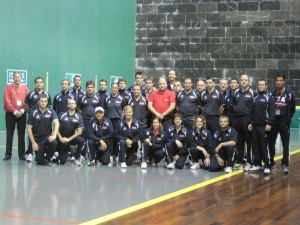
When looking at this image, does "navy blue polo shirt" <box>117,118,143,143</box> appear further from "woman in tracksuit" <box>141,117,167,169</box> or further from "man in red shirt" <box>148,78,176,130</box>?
"man in red shirt" <box>148,78,176,130</box>

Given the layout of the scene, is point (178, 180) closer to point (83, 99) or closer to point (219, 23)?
point (83, 99)

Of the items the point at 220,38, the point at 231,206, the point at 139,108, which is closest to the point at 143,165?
the point at 139,108

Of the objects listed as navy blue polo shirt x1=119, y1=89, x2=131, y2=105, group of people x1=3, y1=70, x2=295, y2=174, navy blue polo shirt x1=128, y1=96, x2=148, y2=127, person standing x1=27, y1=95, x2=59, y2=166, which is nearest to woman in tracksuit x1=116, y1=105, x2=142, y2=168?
group of people x1=3, y1=70, x2=295, y2=174

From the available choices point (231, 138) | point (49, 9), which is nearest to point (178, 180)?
point (231, 138)

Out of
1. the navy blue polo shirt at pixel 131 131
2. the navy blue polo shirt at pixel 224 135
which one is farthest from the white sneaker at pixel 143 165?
the navy blue polo shirt at pixel 224 135

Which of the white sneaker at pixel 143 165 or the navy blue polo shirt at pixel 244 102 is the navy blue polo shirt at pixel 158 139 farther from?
the navy blue polo shirt at pixel 244 102

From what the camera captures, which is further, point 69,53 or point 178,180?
point 69,53

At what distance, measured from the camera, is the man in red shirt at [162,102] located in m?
10.0

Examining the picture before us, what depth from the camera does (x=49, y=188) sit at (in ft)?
22.9

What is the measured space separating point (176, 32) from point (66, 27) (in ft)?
16.7

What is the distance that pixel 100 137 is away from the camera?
9766mm

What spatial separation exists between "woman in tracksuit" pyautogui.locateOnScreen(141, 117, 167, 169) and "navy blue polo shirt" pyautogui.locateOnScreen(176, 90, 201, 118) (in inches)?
23.4

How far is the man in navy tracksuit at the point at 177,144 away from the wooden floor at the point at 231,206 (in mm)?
1593

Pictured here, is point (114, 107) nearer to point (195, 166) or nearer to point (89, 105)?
point (89, 105)
